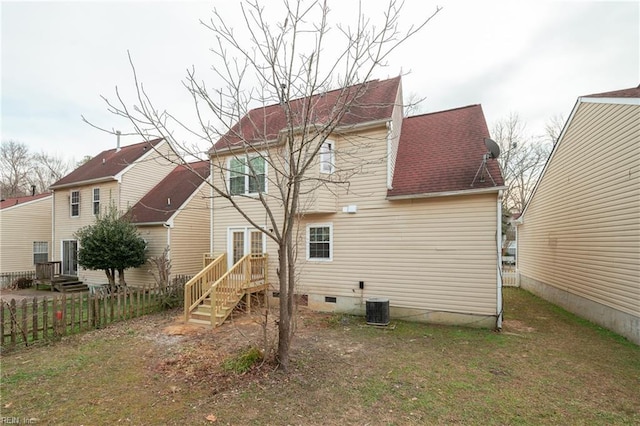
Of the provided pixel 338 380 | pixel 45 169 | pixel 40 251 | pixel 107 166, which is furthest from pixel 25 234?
pixel 338 380

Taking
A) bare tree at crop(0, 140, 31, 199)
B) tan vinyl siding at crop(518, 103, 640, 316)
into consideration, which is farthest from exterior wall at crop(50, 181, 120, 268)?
bare tree at crop(0, 140, 31, 199)

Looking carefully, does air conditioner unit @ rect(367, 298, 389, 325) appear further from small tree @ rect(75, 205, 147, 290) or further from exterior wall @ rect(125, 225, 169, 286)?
small tree @ rect(75, 205, 147, 290)

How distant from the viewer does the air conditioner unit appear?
317 inches

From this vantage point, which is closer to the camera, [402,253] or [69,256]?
[402,253]

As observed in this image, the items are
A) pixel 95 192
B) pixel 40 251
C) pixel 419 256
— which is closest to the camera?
pixel 419 256

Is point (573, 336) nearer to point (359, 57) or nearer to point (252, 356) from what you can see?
point (252, 356)

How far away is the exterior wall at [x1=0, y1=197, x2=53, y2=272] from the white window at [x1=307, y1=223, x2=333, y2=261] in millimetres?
17648

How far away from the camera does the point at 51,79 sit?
8016mm

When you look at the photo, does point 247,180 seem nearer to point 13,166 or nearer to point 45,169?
point 13,166

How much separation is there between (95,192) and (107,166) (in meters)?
1.56

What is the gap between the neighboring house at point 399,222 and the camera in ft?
25.7

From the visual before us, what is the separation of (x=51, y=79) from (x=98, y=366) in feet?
24.6

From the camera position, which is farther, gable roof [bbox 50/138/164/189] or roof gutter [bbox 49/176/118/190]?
gable roof [bbox 50/138/164/189]

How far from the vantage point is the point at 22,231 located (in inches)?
683
